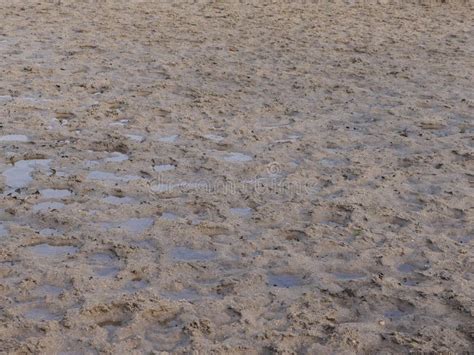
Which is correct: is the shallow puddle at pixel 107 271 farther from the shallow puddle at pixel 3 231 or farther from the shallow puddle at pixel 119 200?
the shallow puddle at pixel 119 200

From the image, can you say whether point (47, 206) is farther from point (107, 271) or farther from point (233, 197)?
point (233, 197)

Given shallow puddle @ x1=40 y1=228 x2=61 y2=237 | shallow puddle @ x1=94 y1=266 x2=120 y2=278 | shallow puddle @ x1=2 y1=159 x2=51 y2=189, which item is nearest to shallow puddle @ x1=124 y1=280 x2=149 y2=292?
shallow puddle @ x1=94 y1=266 x2=120 y2=278

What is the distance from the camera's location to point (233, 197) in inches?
214

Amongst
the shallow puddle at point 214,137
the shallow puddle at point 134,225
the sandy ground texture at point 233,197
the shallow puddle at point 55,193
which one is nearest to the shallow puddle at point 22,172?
the sandy ground texture at point 233,197

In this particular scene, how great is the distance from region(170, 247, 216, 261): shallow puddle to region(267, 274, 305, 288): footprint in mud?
416mm

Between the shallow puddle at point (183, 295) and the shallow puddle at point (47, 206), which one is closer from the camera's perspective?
the shallow puddle at point (183, 295)

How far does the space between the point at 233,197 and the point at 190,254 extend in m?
0.89

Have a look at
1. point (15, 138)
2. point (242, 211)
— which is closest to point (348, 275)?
point (242, 211)

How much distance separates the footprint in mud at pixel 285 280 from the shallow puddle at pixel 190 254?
0.42 meters

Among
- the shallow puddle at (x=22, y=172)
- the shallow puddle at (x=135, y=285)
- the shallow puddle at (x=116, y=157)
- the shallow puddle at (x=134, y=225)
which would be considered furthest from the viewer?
the shallow puddle at (x=116, y=157)

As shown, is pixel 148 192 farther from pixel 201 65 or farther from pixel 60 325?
pixel 201 65

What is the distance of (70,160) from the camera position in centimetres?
598

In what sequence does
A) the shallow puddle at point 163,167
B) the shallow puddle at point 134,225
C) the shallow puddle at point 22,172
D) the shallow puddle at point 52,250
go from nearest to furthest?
1. the shallow puddle at point 52,250
2. the shallow puddle at point 134,225
3. the shallow puddle at point 22,172
4. the shallow puddle at point 163,167

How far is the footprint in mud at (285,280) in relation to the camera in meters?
4.31
